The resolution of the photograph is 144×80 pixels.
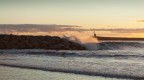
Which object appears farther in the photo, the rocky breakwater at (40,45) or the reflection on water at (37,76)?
the rocky breakwater at (40,45)

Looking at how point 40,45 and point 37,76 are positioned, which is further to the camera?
point 40,45

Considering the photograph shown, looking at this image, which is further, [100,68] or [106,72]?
[100,68]

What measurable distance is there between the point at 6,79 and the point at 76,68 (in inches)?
161

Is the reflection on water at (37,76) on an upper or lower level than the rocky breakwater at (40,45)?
upper

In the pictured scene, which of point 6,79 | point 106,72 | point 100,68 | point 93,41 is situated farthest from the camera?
point 93,41

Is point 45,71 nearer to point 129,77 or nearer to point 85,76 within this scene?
point 85,76

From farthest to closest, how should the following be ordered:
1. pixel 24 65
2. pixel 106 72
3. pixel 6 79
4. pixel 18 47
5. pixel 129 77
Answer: pixel 18 47 → pixel 24 65 → pixel 106 72 → pixel 129 77 → pixel 6 79

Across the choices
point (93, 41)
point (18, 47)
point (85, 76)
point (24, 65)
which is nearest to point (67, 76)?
point (85, 76)

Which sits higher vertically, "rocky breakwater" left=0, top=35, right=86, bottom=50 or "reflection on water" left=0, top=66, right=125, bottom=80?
"reflection on water" left=0, top=66, right=125, bottom=80

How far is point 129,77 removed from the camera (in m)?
14.9

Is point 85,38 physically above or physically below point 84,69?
below

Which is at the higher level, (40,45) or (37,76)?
(37,76)

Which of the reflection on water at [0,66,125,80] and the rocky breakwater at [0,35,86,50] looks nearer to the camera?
the reflection on water at [0,66,125,80]

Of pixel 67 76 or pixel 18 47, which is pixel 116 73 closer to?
pixel 67 76
